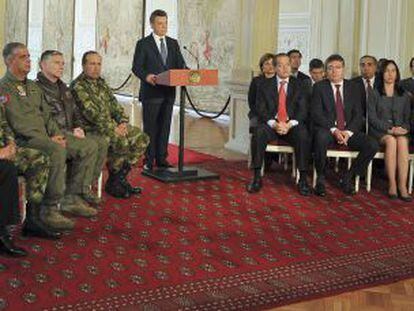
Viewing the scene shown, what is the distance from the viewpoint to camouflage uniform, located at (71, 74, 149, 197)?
6.42m

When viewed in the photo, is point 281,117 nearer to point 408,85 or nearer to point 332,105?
point 332,105

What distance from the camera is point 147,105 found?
7832 millimetres

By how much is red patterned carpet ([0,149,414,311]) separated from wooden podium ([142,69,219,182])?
51 cm

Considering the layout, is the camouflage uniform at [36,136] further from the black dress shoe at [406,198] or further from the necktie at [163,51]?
the black dress shoe at [406,198]

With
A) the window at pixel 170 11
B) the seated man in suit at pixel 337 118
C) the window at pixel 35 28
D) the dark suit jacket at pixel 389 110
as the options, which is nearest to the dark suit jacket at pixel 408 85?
the dark suit jacket at pixel 389 110

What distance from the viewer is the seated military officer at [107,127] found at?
6.43 m

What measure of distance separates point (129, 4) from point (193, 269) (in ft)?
46.4

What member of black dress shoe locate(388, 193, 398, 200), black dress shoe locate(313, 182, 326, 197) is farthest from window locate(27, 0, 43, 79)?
black dress shoe locate(388, 193, 398, 200)

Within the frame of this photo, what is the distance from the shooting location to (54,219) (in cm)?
551

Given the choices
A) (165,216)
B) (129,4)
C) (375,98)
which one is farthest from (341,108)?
(129,4)

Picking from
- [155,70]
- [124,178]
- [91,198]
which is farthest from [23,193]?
[155,70]

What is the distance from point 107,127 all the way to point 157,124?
1.51 metres

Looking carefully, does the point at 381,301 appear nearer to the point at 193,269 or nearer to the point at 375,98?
the point at 193,269

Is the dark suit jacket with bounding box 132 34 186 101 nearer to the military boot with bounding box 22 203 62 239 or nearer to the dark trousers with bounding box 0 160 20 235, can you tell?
the military boot with bounding box 22 203 62 239
